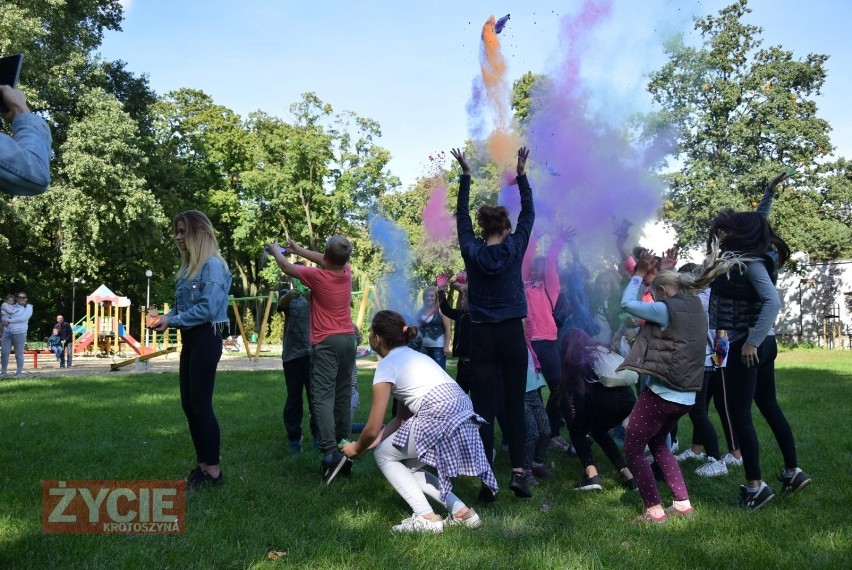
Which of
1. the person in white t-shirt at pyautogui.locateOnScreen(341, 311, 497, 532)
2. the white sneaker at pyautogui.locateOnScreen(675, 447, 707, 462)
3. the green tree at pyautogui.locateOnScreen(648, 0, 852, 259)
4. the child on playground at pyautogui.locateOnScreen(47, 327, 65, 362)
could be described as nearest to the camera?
the person in white t-shirt at pyautogui.locateOnScreen(341, 311, 497, 532)

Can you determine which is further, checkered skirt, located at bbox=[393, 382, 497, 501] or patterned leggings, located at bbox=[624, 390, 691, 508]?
patterned leggings, located at bbox=[624, 390, 691, 508]

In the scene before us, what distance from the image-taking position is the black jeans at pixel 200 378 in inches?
189

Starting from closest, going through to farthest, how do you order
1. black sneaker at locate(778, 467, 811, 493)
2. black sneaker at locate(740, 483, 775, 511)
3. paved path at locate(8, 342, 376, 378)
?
black sneaker at locate(740, 483, 775, 511) → black sneaker at locate(778, 467, 811, 493) → paved path at locate(8, 342, 376, 378)

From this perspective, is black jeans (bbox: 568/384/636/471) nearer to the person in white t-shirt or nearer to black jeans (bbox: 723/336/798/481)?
black jeans (bbox: 723/336/798/481)

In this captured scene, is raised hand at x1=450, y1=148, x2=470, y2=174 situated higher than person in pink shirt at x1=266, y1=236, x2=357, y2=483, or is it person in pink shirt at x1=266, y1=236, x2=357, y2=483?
raised hand at x1=450, y1=148, x2=470, y2=174

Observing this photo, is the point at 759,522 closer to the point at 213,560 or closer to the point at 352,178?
the point at 213,560

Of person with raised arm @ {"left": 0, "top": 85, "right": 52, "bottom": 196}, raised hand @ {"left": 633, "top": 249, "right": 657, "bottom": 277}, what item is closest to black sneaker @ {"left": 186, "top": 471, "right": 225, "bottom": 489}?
person with raised arm @ {"left": 0, "top": 85, "right": 52, "bottom": 196}

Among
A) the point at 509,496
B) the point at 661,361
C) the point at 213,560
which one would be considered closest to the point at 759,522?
the point at 661,361

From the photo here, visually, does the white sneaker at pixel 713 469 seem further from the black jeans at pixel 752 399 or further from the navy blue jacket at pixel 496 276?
the navy blue jacket at pixel 496 276

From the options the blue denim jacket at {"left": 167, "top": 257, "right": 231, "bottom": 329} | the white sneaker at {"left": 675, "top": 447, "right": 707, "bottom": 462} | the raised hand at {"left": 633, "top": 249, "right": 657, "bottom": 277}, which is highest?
the raised hand at {"left": 633, "top": 249, "right": 657, "bottom": 277}

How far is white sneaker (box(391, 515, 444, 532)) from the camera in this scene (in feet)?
12.8

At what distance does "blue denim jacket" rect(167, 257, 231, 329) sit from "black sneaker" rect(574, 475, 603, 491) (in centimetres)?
293

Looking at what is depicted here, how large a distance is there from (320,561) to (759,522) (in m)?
2.64

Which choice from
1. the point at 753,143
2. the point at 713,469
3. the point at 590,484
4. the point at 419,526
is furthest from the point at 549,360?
the point at 753,143
